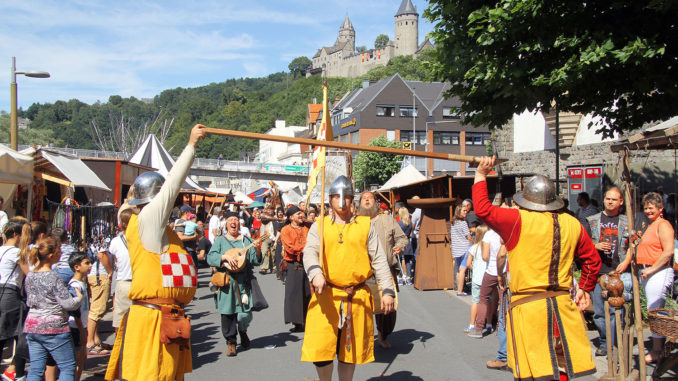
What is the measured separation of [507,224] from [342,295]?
1.50 metres

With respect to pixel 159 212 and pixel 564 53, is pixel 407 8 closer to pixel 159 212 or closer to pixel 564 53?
pixel 564 53

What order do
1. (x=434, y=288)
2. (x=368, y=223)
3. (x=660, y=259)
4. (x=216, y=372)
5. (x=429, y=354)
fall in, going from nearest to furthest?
(x=368, y=223) < (x=660, y=259) < (x=216, y=372) < (x=429, y=354) < (x=434, y=288)

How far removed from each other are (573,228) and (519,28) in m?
4.00

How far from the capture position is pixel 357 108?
7106 cm

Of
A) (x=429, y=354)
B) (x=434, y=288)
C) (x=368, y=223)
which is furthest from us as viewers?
(x=434, y=288)

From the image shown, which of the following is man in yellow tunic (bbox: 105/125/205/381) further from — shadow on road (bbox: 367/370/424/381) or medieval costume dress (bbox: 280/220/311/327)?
medieval costume dress (bbox: 280/220/311/327)

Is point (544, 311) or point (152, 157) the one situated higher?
point (152, 157)

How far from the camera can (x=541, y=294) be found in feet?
14.2

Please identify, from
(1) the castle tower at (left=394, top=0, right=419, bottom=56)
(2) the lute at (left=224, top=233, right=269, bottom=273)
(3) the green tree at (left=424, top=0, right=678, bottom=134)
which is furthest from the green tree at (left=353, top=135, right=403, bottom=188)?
(1) the castle tower at (left=394, top=0, right=419, bottom=56)

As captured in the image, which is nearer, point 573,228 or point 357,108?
point 573,228

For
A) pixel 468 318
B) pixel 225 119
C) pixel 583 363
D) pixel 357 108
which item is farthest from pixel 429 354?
pixel 225 119

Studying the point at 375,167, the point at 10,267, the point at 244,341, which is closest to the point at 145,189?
the point at 10,267

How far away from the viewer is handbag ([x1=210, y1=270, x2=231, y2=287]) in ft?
25.0

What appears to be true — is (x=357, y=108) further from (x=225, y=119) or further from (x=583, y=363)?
(x=225, y=119)
